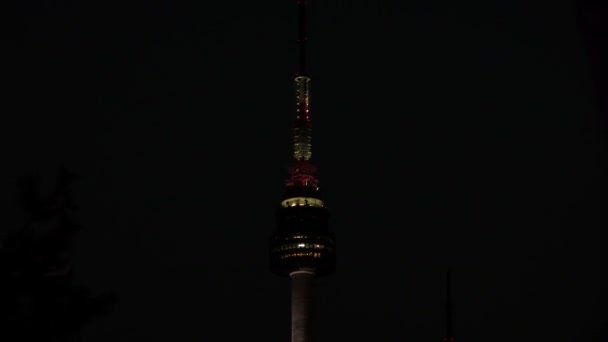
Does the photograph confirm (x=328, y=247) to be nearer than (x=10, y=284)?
No

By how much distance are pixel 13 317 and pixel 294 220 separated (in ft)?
564

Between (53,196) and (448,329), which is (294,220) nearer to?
(448,329)

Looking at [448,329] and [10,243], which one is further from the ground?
[448,329]

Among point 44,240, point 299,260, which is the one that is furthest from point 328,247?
point 44,240

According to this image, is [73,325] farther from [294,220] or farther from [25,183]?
[294,220]

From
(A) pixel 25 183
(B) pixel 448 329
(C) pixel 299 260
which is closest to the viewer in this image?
(A) pixel 25 183

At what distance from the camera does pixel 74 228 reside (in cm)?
2734

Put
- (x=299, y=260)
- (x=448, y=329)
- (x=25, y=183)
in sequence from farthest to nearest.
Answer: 1. (x=299, y=260)
2. (x=448, y=329)
3. (x=25, y=183)

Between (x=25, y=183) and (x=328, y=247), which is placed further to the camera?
(x=328, y=247)

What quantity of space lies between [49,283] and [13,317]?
2.82 feet

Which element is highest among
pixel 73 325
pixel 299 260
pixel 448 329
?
pixel 299 260

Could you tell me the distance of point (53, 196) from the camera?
26969 mm

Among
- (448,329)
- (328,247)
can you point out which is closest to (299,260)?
(328,247)

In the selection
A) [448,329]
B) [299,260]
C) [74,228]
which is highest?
[299,260]
